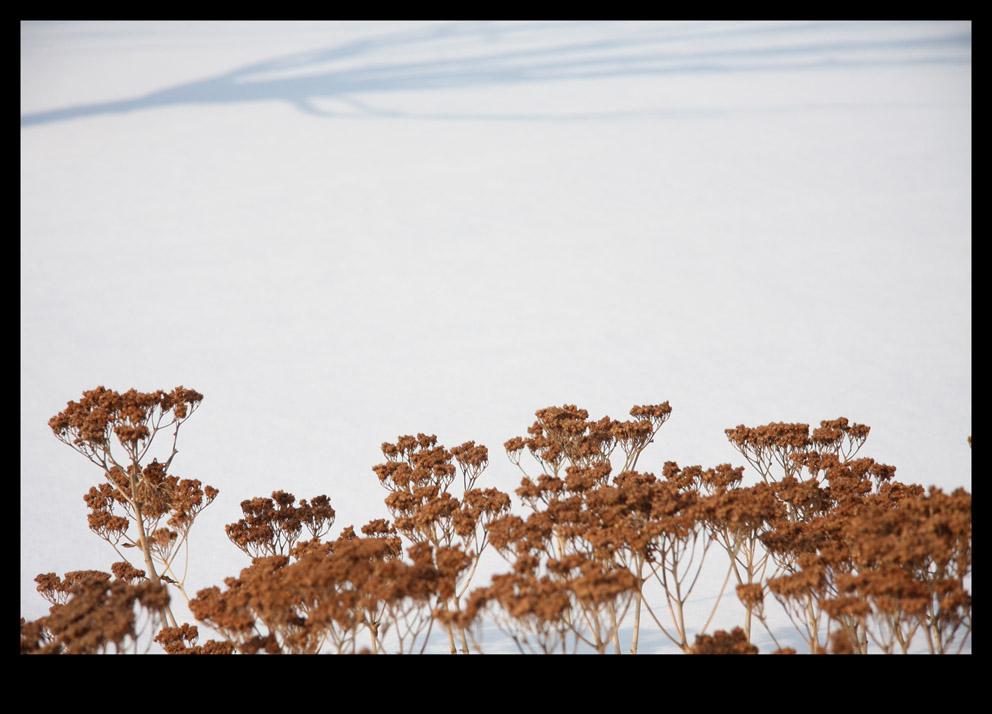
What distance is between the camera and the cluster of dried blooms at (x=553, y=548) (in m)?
11.8

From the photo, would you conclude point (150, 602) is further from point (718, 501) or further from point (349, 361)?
point (349, 361)

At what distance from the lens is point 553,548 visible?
49.5ft

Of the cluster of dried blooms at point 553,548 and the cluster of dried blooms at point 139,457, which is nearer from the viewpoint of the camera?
the cluster of dried blooms at point 553,548

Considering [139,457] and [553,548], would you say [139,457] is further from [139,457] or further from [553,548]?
[553,548]

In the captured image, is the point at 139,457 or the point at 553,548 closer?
the point at 553,548

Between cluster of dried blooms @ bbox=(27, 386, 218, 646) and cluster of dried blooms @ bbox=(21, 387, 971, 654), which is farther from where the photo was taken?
cluster of dried blooms @ bbox=(27, 386, 218, 646)

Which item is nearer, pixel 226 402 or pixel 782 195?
pixel 226 402

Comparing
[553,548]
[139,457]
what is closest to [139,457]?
[139,457]

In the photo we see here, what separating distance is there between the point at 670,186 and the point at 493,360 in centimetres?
2931

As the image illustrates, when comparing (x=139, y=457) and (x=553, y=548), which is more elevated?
(x=139, y=457)

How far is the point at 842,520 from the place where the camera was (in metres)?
14.6

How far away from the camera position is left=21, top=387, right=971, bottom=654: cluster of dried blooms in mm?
11844
